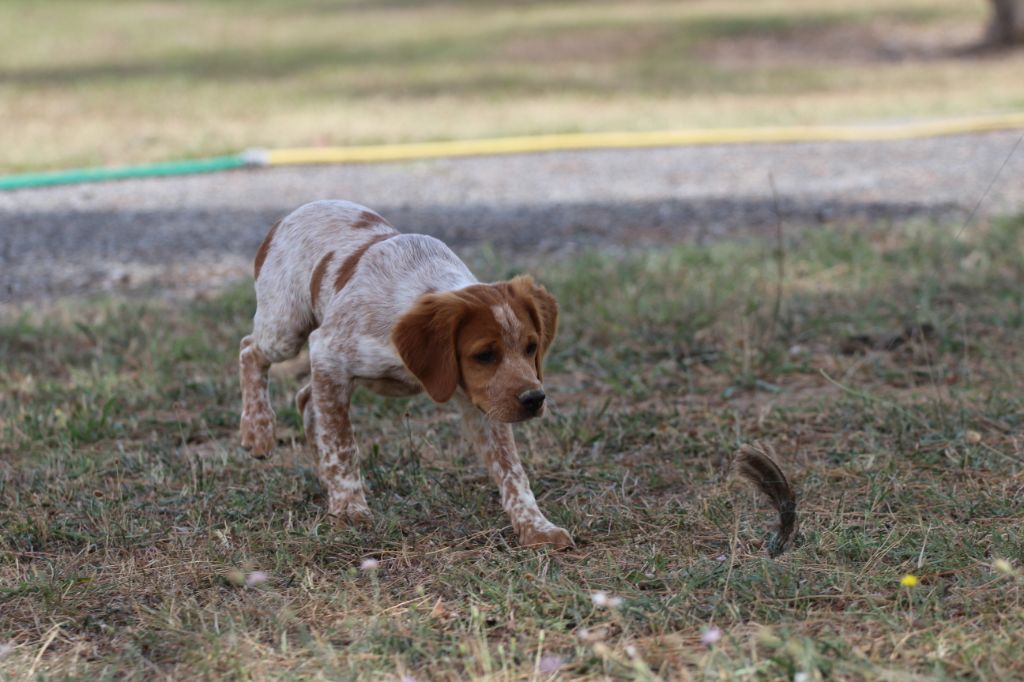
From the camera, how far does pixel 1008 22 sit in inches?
707

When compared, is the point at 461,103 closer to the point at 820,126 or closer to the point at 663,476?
the point at 820,126

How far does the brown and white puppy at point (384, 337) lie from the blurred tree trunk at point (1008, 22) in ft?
51.9

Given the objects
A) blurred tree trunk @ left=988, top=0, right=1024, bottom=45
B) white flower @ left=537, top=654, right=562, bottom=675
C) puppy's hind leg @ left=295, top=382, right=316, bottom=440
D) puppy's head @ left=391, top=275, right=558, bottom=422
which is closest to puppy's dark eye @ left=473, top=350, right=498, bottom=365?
puppy's head @ left=391, top=275, right=558, bottom=422

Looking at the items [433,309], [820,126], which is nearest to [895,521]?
[433,309]

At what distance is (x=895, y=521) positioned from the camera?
3.80 meters

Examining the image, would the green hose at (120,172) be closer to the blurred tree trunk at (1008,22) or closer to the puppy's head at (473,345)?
the puppy's head at (473,345)

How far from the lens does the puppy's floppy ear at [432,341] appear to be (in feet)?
11.9

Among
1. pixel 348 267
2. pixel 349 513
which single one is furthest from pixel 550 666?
pixel 348 267

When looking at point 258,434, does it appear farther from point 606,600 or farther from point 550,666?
point 550,666

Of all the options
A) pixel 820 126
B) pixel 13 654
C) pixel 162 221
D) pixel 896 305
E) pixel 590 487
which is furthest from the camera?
pixel 820 126

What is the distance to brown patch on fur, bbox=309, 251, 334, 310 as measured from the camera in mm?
4094

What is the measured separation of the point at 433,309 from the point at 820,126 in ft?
30.1

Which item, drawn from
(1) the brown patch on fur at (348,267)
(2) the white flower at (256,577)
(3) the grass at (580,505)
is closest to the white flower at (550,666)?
(3) the grass at (580,505)

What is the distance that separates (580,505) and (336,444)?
0.76m
